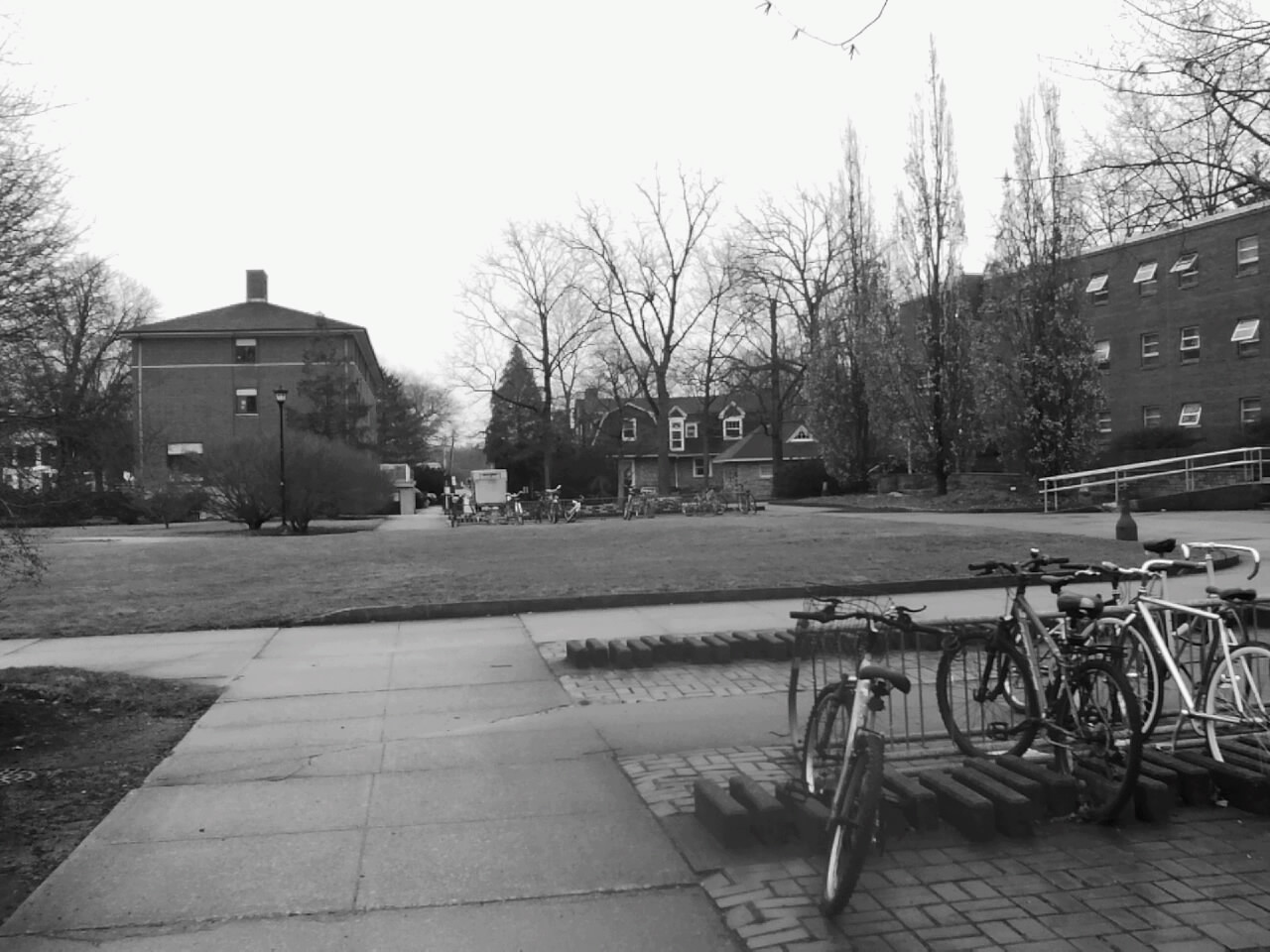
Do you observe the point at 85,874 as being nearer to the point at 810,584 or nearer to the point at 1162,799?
the point at 1162,799

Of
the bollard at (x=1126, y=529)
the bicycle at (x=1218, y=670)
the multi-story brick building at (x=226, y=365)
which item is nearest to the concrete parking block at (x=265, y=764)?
the bicycle at (x=1218, y=670)

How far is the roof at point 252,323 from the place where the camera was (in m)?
62.6

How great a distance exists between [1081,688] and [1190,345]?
3940cm

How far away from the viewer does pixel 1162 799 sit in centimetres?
491

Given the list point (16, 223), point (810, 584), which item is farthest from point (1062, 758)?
point (810, 584)

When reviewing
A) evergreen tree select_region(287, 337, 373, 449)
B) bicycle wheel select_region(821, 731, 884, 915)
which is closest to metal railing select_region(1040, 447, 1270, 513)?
bicycle wheel select_region(821, 731, 884, 915)

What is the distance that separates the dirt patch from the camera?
17.3ft

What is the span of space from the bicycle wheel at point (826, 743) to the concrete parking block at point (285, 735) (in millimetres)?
3140

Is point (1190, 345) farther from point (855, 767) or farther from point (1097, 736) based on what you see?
point (855, 767)

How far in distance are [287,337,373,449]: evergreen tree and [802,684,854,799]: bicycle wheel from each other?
54.0 meters

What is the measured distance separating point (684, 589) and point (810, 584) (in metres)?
1.57

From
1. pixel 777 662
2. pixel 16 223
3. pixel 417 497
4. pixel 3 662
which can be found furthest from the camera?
pixel 417 497

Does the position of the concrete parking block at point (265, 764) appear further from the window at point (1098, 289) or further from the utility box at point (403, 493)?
the utility box at point (403, 493)

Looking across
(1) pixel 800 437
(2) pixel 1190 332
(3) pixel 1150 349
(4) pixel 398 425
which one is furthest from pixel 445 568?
(4) pixel 398 425
